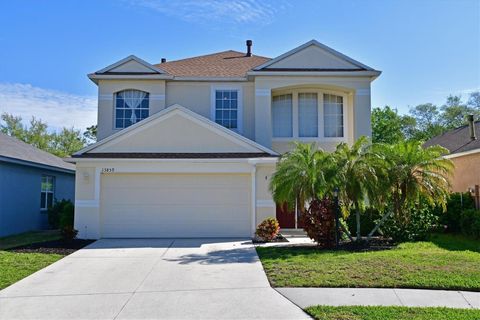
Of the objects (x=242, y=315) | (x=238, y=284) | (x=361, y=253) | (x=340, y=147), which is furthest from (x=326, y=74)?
(x=242, y=315)

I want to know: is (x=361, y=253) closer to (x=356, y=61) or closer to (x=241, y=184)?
(x=241, y=184)

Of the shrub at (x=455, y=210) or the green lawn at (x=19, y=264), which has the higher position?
the shrub at (x=455, y=210)

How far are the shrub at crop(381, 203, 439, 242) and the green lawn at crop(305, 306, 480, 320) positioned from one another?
746 cm

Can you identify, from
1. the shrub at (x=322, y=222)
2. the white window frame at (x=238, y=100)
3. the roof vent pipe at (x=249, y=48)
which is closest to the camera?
the shrub at (x=322, y=222)

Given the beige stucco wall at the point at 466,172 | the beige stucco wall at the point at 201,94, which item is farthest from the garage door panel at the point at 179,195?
the beige stucco wall at the point at 466,172

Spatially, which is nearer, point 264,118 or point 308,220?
point 308,220

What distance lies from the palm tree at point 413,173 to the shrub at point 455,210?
4.22 meters

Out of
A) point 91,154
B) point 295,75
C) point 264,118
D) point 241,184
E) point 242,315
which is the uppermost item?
point 295,75

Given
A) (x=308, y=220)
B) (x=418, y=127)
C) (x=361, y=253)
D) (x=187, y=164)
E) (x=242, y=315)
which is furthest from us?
(x=418, y=127)

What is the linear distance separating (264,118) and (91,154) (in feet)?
23.6

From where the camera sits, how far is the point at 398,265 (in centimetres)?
991

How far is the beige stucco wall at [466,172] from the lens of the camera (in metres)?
17.7

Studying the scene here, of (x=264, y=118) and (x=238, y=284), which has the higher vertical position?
(x=264, y=118)

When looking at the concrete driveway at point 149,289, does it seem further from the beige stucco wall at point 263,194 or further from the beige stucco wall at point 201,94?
the beige stucco wall at point 201,94
